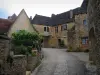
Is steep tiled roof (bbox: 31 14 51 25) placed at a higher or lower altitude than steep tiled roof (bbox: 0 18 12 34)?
higher

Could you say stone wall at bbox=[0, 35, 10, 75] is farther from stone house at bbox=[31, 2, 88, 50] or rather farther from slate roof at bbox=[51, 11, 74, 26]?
slate roof at bbox=[51, 11, 74, 26]

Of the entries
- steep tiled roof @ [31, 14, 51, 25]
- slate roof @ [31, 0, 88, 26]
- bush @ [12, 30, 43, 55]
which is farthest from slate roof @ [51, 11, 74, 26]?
bush @ [12, 30, 43, 55]

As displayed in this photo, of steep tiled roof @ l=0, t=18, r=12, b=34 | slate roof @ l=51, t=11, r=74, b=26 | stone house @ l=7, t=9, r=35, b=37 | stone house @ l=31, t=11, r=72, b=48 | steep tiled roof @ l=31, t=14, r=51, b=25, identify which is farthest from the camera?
steep tiled roof @ l=31, t=14, r=51, b=25

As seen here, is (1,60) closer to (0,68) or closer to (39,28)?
(0,68)

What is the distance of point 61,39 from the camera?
112 ft

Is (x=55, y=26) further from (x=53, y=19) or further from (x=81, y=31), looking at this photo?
(x=81, y=31)

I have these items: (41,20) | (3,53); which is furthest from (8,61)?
(41,20)

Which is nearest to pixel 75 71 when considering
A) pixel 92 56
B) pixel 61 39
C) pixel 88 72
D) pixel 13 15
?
pixel 88 72

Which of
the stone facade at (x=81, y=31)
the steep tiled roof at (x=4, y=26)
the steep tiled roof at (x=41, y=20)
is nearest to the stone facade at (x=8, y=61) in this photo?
the steep tiled roof at (x=4, y=26)

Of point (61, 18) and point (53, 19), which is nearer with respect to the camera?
point (61, 18)

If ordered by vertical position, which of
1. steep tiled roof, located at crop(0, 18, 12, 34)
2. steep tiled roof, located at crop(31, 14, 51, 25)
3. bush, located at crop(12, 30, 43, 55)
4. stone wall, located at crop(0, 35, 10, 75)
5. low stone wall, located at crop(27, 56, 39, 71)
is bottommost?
low stone wall, located at crop(27, 56, 39, 71)

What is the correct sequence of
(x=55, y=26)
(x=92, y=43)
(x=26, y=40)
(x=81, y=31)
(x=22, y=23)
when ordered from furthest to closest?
1. (x=55, y=26)
2. (x=22, y=23)
3. (x=81, y=31)
4. (x=26, y=40)
5. (x=92, y=43)

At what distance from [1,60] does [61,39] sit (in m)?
27.2

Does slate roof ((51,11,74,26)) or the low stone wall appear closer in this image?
the low stone wall
